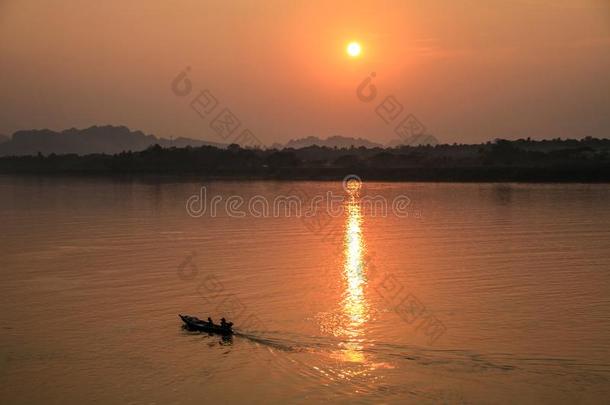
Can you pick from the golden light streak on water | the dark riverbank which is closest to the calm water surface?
the golden light streak on water

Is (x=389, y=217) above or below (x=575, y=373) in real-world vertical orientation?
above

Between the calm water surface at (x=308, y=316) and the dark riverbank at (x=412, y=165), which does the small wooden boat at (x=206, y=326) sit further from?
the dark riverbank at (x=412, y=165)

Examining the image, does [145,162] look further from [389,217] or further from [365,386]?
[365,386]

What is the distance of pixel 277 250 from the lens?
34.9m

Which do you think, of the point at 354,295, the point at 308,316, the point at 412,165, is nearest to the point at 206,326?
the point at 308,316

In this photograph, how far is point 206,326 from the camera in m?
19.2

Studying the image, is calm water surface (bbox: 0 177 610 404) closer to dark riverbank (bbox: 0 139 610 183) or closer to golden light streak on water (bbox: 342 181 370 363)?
golden light streak on water (bbox: 342 181 370 363)

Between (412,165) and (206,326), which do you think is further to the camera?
(412,165)

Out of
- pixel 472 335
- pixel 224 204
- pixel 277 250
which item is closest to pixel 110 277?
pixel 277 250

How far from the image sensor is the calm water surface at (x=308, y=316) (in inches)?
611

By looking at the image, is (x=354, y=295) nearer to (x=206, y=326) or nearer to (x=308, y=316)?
(x=308, y=316)

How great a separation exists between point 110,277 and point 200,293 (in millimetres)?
4527

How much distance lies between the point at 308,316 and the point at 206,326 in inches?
129

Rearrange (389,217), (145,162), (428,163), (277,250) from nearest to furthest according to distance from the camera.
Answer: (277,250)
(389,217)
(428,163)
(145,162)
